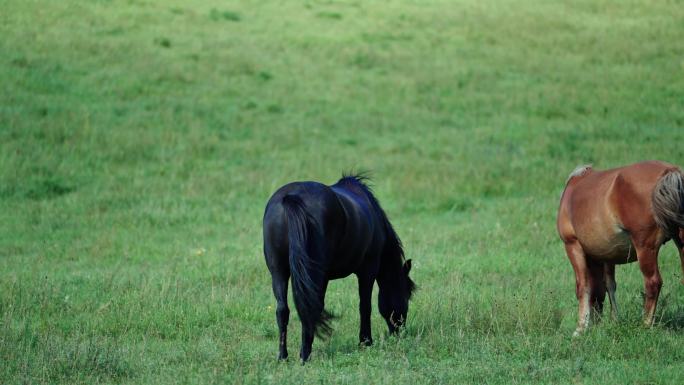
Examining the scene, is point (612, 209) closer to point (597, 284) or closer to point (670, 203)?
point (670, 203)

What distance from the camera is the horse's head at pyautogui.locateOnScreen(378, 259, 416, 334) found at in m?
7.65

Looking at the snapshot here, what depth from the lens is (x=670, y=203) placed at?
6.98 metres

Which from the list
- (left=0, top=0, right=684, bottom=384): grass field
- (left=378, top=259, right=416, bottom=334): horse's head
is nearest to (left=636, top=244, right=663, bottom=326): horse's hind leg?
(left=0, top=0, right=684, bottom=384): grass field

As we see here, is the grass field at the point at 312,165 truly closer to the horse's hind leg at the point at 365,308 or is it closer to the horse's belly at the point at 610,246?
the horse's hind leg at the point at 365,308

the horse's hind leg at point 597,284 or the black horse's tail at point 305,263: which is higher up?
the black horse's tail at point 305,263

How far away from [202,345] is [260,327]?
3.27 feet

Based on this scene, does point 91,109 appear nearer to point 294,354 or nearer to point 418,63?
point 418,63

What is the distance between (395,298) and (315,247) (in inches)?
54.1

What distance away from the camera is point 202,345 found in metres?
7.27

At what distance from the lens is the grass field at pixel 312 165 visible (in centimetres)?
681

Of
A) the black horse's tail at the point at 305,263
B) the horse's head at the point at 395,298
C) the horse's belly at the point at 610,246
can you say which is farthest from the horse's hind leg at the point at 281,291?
the horse's belly at the point at 610,246

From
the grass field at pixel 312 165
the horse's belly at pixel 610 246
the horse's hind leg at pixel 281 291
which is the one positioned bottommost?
the grass field at pixel 312 165

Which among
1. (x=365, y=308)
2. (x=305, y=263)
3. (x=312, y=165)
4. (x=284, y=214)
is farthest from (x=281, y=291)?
(x=312, y=165)

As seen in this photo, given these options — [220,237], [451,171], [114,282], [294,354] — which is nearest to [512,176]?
[451,171]
